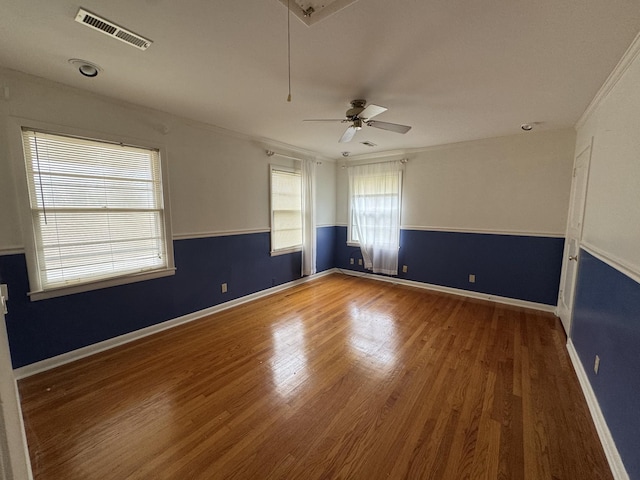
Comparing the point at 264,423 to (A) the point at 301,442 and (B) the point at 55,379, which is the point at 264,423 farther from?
(B) the point at 55,379

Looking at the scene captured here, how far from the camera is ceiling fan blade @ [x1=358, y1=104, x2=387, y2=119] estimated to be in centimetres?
225

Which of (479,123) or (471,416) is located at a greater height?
(479,123)

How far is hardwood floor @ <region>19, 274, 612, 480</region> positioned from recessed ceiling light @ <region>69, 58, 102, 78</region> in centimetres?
243

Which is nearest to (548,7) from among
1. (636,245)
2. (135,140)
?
(636,245)

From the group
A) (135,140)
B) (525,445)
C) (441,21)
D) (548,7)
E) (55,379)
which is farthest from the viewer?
(135,140)

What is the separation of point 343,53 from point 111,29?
1.40 m

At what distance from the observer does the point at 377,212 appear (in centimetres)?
500

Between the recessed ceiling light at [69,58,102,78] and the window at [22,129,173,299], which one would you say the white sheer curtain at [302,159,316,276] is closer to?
the window at [22,129,173,299]

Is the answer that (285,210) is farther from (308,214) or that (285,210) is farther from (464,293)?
(464,293)

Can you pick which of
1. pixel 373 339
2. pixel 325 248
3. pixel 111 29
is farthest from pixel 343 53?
pixel 325 248

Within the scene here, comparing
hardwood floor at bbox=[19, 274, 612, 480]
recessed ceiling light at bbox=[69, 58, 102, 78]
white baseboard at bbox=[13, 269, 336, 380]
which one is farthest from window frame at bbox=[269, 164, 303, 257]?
recessed ceiling light at bbox=[69, 58, 102, 78]

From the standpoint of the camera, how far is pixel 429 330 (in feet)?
10.1

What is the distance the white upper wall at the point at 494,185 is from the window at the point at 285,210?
1.91 m

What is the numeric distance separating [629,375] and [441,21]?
2.18 m
